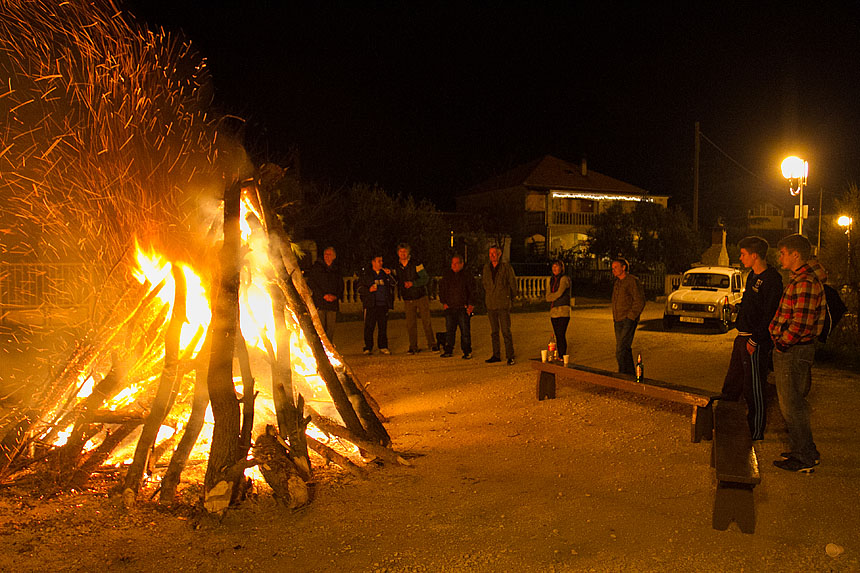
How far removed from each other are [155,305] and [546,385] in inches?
190

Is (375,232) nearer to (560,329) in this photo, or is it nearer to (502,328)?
(502,328)

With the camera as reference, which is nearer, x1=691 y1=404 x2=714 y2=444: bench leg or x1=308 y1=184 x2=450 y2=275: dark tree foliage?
x1=691 y1=404 x2=714 y2=444: bench leg

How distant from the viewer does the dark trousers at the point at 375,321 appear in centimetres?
1170

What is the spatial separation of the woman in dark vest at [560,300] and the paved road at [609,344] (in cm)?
83

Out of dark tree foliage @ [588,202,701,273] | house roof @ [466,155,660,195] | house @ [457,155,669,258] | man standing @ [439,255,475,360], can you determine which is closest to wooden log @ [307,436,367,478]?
man standing @ [439,255,475,360]

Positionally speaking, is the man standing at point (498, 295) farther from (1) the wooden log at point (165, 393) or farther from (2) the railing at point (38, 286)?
(2) the railing at point (38, 286)

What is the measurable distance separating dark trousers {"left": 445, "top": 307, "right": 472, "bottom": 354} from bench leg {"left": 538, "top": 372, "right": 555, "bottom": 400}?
2.96m

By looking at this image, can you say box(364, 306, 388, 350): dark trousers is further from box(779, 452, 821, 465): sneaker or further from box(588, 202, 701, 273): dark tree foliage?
box(588, 202, 701, 273): dark tree foliage

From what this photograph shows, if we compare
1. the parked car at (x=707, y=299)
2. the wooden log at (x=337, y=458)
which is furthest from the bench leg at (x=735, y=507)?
the parked car at (x=707, y=299)

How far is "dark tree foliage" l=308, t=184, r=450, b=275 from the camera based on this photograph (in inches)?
971

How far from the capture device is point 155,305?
5.92 m

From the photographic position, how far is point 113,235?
6469mm

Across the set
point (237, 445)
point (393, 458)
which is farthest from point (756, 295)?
point (237, 445)

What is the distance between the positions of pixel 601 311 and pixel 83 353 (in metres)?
17.9
